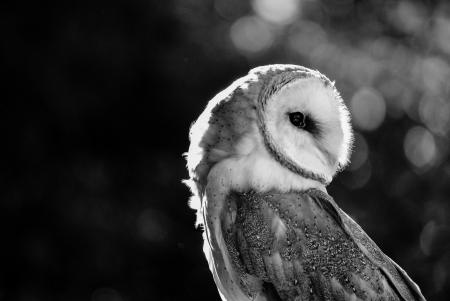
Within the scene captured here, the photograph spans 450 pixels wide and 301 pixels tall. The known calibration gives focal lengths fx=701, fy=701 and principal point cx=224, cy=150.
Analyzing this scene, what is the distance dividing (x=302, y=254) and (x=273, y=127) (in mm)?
527

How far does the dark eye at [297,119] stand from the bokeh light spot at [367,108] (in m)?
5.71

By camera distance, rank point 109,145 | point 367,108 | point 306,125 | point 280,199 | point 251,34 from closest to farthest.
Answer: point 280,199 → point 306,125 → point 109,145 → point 251,34 → point 367,108

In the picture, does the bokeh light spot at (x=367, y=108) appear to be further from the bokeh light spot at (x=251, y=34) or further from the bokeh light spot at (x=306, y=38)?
the bokeh light spot at (x=251, y=34)

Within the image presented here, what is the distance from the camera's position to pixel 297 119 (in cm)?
294

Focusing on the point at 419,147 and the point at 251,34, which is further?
the point at 419,147

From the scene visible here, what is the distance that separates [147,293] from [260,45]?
124 inches

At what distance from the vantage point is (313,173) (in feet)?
9.74

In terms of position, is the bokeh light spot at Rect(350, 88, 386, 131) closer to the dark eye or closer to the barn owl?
the barn owl

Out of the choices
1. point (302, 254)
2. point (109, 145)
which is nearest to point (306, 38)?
point (109, 145)

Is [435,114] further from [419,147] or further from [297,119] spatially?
[297,119]

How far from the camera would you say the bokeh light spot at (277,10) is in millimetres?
8844

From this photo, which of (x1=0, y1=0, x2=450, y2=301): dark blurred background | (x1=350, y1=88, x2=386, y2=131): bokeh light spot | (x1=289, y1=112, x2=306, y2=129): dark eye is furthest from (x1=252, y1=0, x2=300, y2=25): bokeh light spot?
(x1=289, y1=112, x2=306, y2=129): dark eye

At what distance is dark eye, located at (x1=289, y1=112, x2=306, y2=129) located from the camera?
2934mm

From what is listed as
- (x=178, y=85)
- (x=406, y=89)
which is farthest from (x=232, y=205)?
(x=406, y=89)
